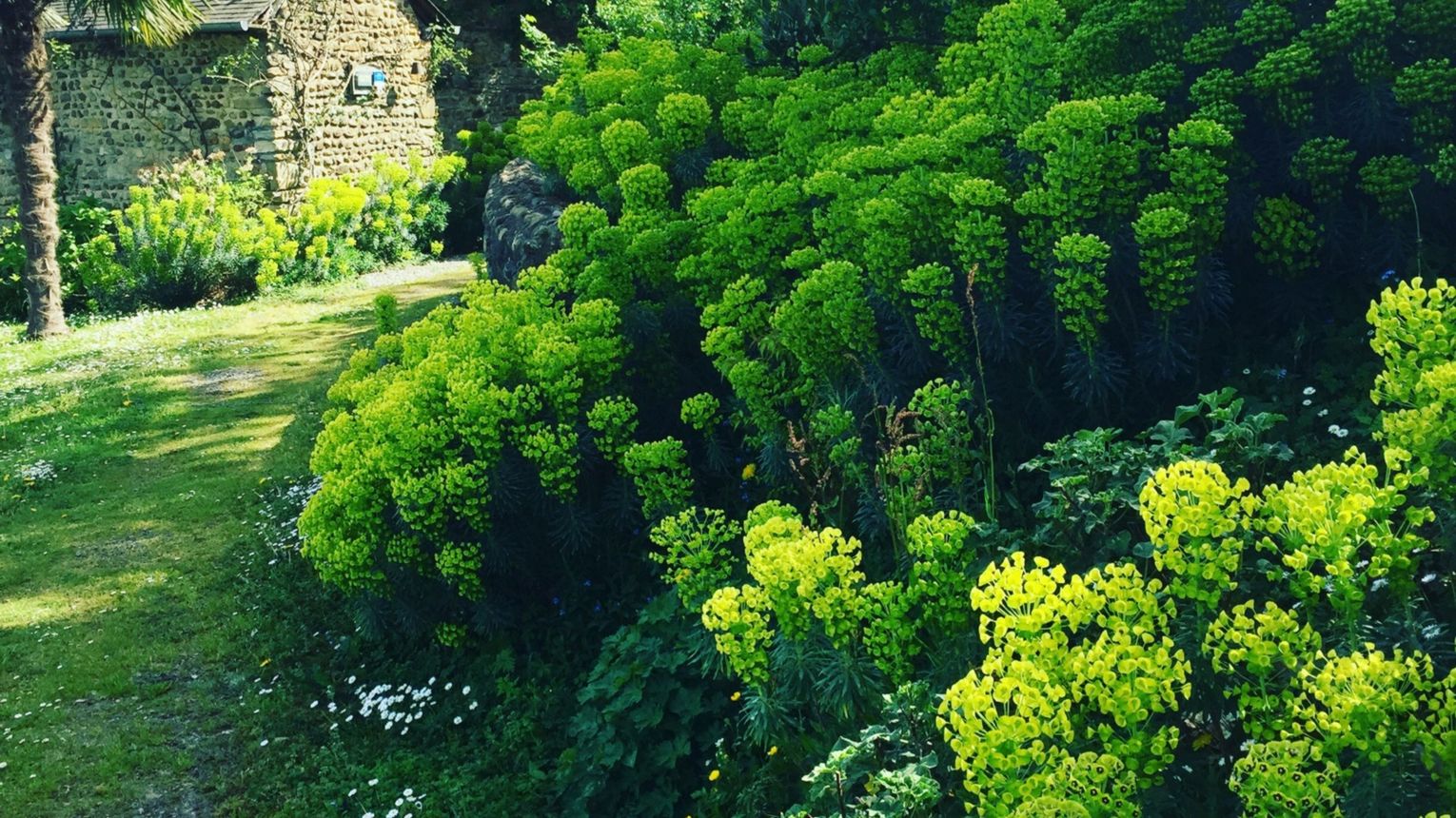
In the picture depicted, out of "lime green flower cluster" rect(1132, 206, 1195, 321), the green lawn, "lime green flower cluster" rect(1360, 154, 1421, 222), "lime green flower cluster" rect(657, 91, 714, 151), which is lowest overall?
the green lawn

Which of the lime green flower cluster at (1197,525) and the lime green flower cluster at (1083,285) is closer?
the lime green flower cluster at (1197,525)

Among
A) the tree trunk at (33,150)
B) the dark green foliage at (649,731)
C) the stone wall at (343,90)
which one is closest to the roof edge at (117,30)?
the stone wall at (343,90)

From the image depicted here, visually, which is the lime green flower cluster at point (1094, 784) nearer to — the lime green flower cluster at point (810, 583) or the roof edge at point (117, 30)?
the lime green flower cluster at point (810, 583)

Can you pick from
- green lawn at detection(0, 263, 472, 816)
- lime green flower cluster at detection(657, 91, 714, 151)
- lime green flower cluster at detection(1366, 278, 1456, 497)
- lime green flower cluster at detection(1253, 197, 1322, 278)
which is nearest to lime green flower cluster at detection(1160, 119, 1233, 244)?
lime green flower cluster at detection(1253, 197, 1322, 278)

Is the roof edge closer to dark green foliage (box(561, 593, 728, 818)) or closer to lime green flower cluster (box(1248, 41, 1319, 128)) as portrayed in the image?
dark green foliage (box(561, 593, 728, 818))

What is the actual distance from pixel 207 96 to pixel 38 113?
11.3 ft

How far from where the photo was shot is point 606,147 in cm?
636

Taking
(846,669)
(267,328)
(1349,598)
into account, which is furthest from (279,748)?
(267,328)

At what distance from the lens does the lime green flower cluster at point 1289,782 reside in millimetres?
1959

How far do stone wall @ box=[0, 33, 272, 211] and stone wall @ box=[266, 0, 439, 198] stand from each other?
44cm

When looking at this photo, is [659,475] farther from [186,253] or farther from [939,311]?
[186,253]

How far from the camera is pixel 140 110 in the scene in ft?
55.3

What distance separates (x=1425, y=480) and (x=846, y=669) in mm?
1511

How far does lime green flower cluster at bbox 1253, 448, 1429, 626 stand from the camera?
2.10 metres
